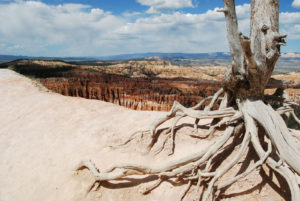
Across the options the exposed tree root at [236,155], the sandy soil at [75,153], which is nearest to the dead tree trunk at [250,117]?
the exposed tree root at [236,155]

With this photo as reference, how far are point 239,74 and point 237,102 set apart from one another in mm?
779

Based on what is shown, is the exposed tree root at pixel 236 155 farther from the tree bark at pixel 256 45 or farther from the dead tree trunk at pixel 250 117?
the tree bark at pixel 256 45

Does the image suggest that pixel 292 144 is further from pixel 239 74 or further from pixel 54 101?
pixel 54 101

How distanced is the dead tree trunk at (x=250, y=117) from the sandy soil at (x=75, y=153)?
371 millimetres

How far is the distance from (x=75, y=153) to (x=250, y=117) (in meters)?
4.71

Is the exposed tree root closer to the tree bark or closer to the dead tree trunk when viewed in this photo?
the dead tree trunk

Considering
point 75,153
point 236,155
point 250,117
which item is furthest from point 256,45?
point 75,153

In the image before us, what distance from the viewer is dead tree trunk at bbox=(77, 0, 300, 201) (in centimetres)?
316

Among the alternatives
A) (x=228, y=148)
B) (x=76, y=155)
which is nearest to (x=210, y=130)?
(x=228, y=148)

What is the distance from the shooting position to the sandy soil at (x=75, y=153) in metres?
3.96

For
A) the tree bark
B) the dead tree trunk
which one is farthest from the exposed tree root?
the tree bark

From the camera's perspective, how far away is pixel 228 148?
414cm

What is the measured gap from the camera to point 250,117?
3758mm

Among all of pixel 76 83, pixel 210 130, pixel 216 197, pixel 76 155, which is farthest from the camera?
pixel 76 83
